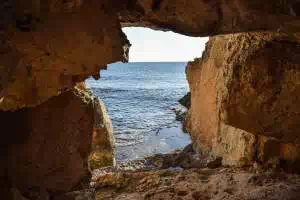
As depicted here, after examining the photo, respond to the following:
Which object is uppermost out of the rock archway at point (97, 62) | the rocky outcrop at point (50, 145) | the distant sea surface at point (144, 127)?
the rock archway at point (97, 62)

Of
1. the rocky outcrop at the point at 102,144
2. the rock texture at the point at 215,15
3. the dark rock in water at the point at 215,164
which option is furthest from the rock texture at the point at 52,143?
the rocky outcrop at the point at 102,144

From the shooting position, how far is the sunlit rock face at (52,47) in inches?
124

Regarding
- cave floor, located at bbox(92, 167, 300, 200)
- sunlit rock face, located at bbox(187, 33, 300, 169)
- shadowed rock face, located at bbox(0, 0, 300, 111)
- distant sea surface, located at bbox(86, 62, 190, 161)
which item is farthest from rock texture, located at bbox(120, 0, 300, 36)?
distant sea surface, located at bbox(86, 62, 190, 161)

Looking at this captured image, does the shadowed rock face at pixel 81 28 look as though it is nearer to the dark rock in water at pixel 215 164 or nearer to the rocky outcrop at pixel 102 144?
the dark rock in water at pixel 215 164

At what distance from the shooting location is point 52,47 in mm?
3529

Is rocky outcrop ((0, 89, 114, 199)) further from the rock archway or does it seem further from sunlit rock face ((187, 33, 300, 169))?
sunlit rock face ((187, 33, 300, 169))

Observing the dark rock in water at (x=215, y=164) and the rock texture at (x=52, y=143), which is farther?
the dark rock in water at (x=215, y=164)

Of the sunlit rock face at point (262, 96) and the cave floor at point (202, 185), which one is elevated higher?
the sunlit rock face at point (262, 96)

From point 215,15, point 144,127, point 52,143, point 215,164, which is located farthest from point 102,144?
point 144,127

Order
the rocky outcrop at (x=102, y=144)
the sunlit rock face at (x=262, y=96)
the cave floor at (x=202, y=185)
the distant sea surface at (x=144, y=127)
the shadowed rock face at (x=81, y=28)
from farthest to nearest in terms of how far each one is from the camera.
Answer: the distant sea surface at (x=144, y=127) < the rocky outcrop at (x=102, y=144) < the cave floor at (x=202, y=185) < the sunlit rock face at (x=262, y=96) < the shadowed rock face at (x=81, y=28)

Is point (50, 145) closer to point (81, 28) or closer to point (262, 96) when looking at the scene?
point (81, 28)

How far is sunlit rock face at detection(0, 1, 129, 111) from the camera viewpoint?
3.15m

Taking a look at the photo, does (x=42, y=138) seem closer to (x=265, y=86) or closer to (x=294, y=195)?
(x=265, y=86)

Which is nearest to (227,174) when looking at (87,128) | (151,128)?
(87,128)
